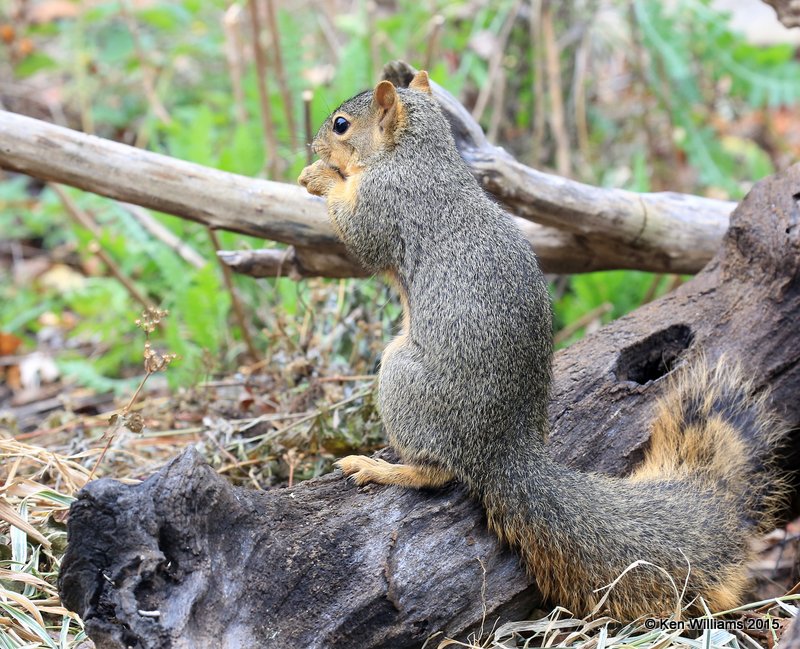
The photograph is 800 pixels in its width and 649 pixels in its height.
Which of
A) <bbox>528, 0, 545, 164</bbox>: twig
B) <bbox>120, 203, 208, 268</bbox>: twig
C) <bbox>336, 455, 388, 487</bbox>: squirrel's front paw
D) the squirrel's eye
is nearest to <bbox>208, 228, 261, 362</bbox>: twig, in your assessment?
<bbox>120, 203, 208, 268</bbox>: twig

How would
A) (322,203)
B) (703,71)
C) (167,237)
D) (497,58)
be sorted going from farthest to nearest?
1. (703,71)
2. (497,58)
3. (167,237)
4. (322,203)

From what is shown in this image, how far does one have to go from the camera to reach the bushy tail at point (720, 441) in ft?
8.83

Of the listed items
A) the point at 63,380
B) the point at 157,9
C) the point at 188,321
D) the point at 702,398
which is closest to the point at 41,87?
the point at 157,9

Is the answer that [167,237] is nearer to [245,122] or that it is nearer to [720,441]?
[245,122]

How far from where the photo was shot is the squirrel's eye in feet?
9.90

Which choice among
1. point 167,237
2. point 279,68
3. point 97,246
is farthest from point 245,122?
point 97,246

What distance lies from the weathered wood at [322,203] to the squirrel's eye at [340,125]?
46 cm

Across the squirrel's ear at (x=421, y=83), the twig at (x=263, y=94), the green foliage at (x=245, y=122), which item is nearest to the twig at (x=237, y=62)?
the green foliage at (x=245, y=122)

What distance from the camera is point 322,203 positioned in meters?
3.44

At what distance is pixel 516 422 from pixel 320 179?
112 centimetres

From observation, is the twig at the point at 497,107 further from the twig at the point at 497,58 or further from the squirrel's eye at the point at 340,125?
the squirrel's eye at the point at 340,125

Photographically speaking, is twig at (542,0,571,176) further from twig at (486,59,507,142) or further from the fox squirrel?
the fox squirrel

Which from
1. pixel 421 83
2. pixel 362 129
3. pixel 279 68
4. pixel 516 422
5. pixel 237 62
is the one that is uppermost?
pixel 237 62

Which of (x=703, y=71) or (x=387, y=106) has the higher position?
(x=703, y=71)
